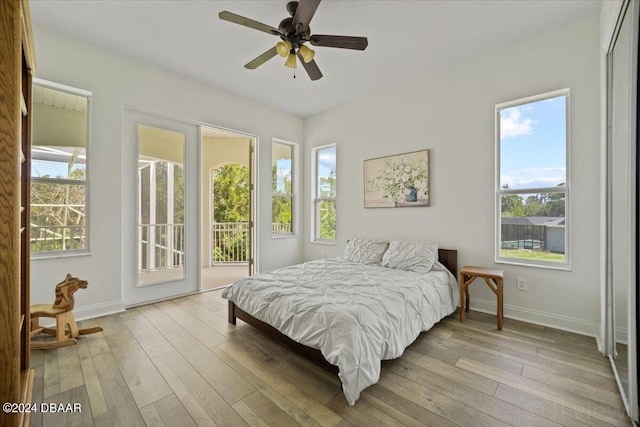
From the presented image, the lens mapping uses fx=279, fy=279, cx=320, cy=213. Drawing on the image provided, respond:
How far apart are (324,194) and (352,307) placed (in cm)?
333

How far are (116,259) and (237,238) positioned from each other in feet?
11.3

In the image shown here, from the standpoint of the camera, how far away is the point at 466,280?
3174mm

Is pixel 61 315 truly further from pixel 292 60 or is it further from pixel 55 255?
pixel 292 60

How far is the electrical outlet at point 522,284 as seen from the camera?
2963 mm

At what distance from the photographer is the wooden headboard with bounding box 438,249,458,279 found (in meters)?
3.39

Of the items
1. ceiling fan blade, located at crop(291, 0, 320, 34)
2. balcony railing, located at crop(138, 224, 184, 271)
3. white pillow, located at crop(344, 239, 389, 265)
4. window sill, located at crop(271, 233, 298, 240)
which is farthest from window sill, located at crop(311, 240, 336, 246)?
ceiling fan blade, located at crop(291, 0, 320, 34)

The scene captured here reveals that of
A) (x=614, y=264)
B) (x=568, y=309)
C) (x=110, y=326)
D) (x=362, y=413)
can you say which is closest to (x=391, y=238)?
(x=568, y=309)

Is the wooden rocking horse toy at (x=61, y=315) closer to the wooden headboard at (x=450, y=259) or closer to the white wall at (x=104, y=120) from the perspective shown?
the white wall at (x=104, y=120)

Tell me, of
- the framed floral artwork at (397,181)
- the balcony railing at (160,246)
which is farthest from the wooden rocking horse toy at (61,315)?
the framed floral artwork at (397,181)

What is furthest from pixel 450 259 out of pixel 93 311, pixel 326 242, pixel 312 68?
pixel 93 311

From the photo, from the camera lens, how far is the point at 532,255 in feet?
9.80

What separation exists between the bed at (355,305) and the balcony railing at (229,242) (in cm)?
352

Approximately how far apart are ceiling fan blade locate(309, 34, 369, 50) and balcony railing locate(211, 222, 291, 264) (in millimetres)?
4898

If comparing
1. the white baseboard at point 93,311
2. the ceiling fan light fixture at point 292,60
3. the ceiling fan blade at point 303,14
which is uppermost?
the ceiling fan blade at point 303,14
